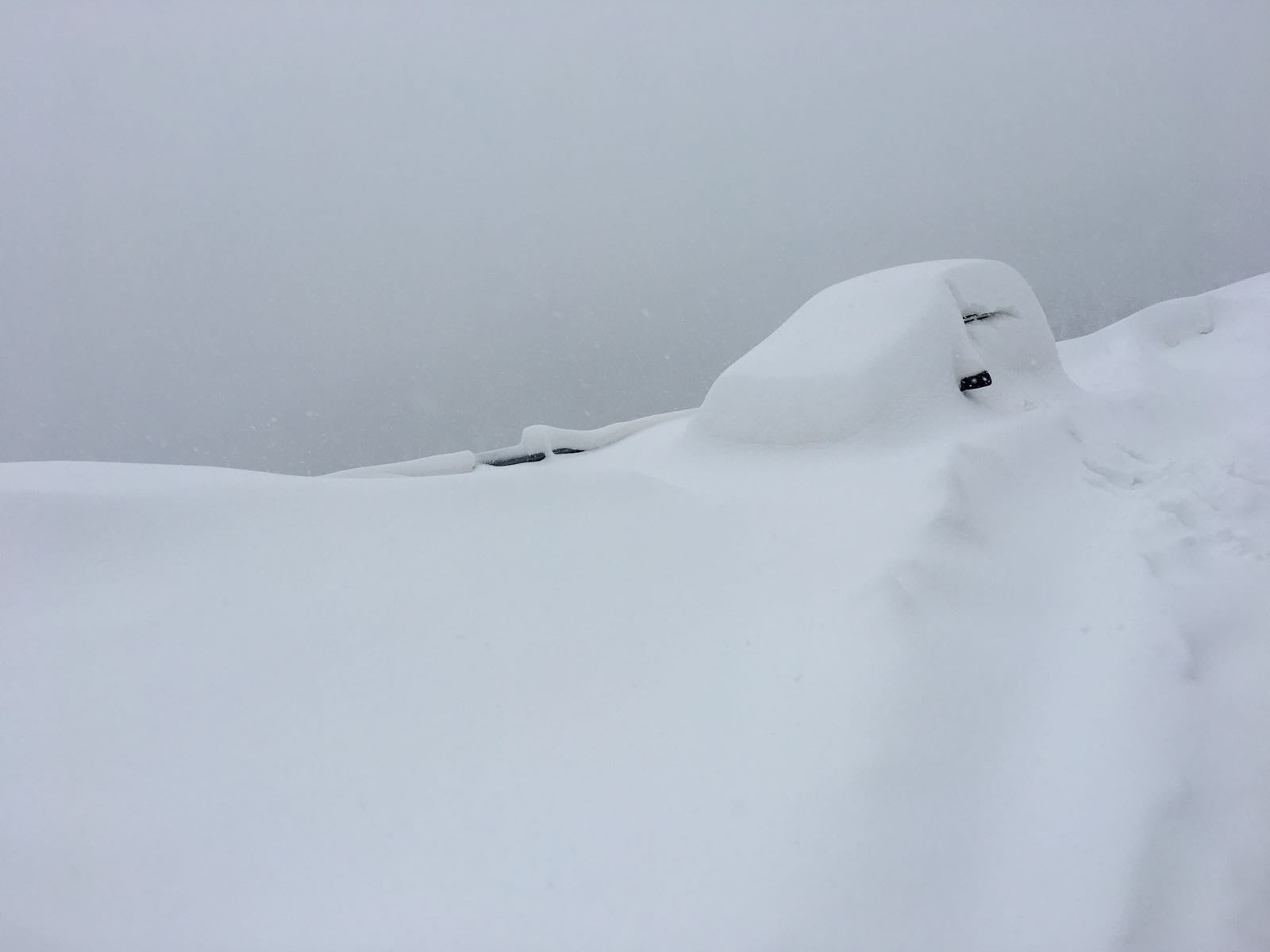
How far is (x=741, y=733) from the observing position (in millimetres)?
2379

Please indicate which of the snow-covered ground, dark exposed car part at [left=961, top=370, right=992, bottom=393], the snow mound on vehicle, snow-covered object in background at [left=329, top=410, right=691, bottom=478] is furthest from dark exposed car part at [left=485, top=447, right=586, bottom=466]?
dark exposed car part at [left=961, top=370, right=992, bottom=393]

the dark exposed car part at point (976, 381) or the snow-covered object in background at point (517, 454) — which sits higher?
the snow-covered object in background at point (517, 454)

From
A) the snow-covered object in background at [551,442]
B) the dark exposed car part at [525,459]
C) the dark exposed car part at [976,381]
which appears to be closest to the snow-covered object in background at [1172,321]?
the dark exposed car part at [976,381]

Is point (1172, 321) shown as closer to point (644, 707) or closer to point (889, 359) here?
point (889, 359)

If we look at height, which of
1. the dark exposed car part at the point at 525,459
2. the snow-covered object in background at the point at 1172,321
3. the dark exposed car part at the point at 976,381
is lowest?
the snow-covered object in background at the point at 1172,321

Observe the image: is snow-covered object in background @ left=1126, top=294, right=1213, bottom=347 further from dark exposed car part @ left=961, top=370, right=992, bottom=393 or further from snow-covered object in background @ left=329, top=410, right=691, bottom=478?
snow-covered object in background @ left=329, top=410, right=691, bottom=478

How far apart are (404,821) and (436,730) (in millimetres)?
335

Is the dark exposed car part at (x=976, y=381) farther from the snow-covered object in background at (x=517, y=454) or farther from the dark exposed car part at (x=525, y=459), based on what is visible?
the dark exposed car part at (x=525, y=459)

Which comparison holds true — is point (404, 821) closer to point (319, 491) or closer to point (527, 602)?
point (527, 602)

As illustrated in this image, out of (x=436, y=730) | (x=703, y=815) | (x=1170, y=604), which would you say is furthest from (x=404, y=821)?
(x=1170, y=604)

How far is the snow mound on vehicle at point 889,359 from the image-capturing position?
456 centimetres

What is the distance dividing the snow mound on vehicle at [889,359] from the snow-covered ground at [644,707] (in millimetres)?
353

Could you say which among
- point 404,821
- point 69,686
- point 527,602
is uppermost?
point 69,686

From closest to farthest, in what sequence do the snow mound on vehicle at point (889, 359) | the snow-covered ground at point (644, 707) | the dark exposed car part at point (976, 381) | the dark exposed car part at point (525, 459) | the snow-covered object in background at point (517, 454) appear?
the snow-covered ground at point (644, 707)
the snow mound on vehicle at point (889, 359)
the dark exposed car part at point (976, 381)
the snow-covered object in background at point (517, 454)
the dark exposed car part at point (525, 459)
